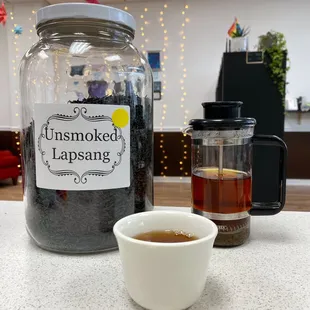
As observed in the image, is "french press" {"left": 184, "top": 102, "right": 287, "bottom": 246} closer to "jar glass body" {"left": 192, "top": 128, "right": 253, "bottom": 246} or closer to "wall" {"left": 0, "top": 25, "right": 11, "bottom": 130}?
"jar glass body" {"left": 192, "top": 128, "right": 253, "bottom": 246}

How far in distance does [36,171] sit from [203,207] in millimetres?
267

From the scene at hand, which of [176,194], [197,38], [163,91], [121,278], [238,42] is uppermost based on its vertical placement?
[197,38]

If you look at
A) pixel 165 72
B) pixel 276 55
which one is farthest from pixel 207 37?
pixel 276 55

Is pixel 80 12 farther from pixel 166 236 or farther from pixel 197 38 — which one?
pixel 197 38

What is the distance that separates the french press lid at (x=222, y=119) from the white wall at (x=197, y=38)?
355cm

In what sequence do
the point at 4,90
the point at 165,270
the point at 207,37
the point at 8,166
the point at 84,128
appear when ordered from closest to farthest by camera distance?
the point at 165,270 → the point at 84,128 → the point at 8,166 → the point at 207,37 → the point at 4,90

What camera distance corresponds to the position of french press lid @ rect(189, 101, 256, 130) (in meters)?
0.49

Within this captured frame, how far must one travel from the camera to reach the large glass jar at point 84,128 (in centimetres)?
45

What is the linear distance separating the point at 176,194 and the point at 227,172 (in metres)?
2.80

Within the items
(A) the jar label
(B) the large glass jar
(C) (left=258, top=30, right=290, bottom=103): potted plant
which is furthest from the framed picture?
(A) the jar label

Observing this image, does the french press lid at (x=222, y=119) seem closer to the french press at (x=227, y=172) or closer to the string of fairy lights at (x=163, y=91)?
the french press at (x=227, y=172)

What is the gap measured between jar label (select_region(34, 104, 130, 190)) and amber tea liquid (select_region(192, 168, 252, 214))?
0.14m

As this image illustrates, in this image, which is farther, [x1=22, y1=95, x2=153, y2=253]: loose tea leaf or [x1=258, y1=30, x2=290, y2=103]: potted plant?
[x1=258, y1=30, x2=290, y2=103]: potted plant

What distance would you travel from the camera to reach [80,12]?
1.49ft
